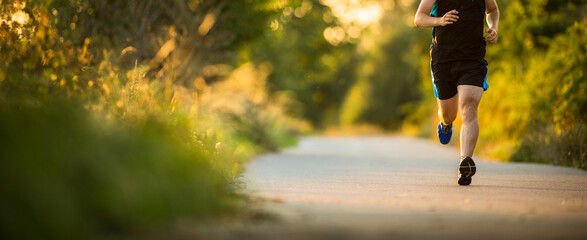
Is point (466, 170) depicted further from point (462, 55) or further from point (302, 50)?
point (302, 50)

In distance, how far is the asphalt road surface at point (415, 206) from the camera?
4.76 metres

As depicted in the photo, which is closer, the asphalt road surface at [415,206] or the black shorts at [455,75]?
the asphalt road surface at [415,206]

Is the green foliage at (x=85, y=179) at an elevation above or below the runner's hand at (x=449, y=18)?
below

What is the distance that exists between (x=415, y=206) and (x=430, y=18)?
120 inches

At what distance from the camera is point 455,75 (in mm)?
8531

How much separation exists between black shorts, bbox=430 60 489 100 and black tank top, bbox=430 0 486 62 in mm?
63

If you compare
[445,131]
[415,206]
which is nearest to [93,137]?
[415,206]

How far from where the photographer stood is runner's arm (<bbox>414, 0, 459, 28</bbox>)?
8.38 m

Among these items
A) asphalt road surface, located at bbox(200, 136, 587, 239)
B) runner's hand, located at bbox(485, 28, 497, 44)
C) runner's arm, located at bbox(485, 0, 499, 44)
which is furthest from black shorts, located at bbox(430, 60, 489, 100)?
asphalt road surface, located at bbox(200, 136, 587, 239)

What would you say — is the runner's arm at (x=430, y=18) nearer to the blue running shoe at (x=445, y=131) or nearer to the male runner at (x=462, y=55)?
the male runner at (x=462, y=55)

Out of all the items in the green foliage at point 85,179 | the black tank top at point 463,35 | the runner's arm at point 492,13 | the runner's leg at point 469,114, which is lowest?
the green foliage at point 85,179

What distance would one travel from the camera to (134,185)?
4586 mm

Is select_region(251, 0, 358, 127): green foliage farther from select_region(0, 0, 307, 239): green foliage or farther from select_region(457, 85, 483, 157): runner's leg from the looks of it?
select_region(457, 85, 483, 157): runner's leg

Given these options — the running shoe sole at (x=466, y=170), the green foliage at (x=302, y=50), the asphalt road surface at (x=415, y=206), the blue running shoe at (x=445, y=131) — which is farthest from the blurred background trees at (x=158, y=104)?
the green foliage at (x=302, y=50)
